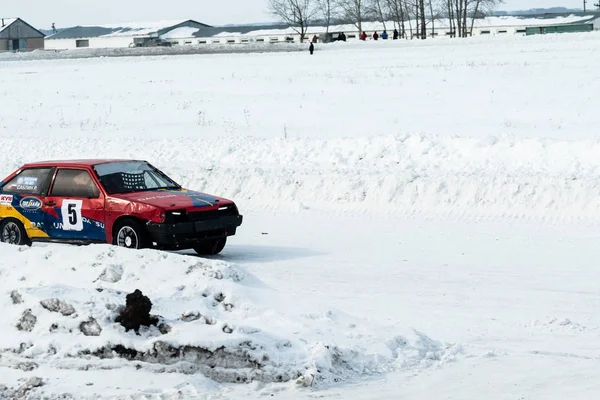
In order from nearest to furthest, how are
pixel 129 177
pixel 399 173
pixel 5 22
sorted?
pixel 129 177, pixel 399 173, pixel 5 22

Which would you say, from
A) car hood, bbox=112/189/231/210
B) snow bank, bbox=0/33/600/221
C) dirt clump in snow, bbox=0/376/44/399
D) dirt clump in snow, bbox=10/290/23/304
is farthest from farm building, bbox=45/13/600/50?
dirt clump in snow, bbox=0/376/44/399

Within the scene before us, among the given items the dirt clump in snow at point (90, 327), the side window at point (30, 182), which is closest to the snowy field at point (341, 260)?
the dirt clump in snow at point (90, 327)

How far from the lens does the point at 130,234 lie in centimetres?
1383

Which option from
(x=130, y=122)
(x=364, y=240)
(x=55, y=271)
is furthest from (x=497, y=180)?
(x=130, y=122)

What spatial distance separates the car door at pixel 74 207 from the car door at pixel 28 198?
0.13m

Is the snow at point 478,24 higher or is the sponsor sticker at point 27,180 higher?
the snow at point 478,24

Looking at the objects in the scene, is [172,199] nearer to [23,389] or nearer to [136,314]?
[136,314]

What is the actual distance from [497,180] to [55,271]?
34.6ft

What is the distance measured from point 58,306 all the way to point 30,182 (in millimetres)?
6868

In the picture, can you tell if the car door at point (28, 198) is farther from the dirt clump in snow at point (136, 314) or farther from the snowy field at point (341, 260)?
the dirt clump in snow at point (136, 314)

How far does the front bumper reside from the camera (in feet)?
44.3

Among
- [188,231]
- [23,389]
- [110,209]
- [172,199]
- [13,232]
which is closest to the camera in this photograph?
[23,389]

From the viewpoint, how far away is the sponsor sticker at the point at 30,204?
→ 14688 millimetres

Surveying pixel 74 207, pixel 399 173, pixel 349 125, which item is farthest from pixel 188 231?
pixel 349 125
